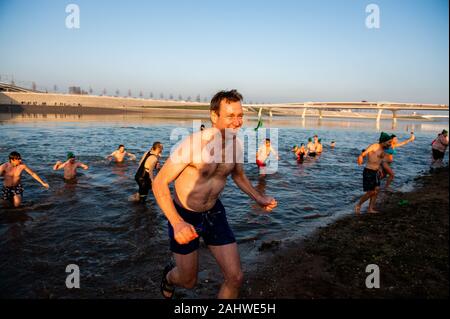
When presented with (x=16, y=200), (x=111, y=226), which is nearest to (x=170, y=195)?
(x=111, y=226)

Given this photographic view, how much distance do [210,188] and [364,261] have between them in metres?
3.28

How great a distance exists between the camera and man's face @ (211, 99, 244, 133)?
3.03 meters

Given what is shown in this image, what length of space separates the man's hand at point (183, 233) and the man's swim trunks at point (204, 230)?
0.71m

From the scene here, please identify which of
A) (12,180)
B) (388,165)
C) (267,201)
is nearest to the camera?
(267,201)

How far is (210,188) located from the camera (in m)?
3.25

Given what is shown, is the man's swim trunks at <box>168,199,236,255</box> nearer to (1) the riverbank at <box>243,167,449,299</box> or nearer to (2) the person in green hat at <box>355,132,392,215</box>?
(1) the riverbank at <box>243,167,449,299</box>

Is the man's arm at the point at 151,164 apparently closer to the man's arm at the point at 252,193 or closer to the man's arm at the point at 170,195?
the man's arm at the point at 252,193

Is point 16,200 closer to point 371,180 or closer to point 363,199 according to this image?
point 363,199

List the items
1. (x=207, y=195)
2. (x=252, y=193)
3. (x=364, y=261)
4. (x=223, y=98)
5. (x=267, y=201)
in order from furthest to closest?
(x=364, y=261), (x=252, y=193), (x=267, y=201), (x=207, y=195), (x=223, y=98)

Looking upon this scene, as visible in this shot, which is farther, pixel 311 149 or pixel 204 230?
pixel 311 149

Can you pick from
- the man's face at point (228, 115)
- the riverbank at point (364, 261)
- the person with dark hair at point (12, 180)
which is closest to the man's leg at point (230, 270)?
the riverbank at point (364, 261)

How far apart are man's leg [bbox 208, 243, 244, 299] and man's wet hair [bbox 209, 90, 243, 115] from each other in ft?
5.21

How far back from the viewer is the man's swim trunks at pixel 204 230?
10.6 ft
